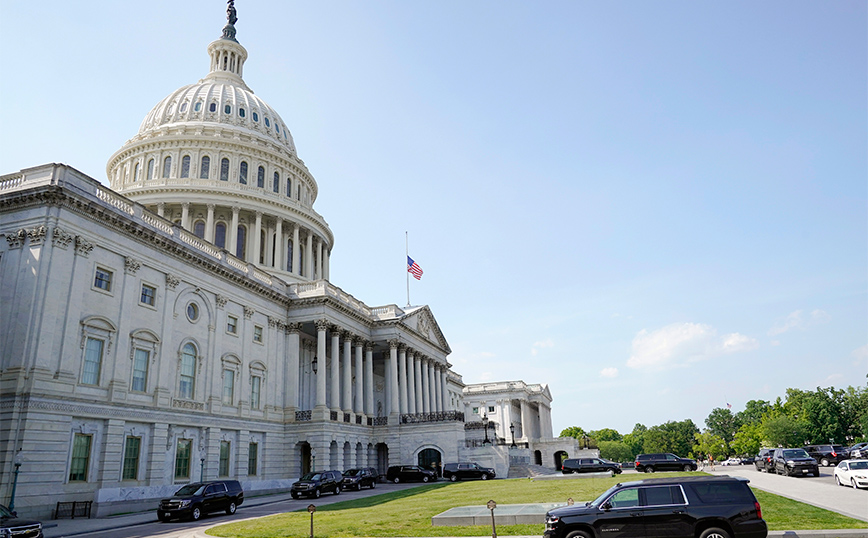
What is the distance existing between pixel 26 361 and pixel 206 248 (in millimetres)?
16641

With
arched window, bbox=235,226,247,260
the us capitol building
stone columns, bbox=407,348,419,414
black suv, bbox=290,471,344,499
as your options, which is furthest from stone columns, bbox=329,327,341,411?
arched window, bbox=235,226,247,260

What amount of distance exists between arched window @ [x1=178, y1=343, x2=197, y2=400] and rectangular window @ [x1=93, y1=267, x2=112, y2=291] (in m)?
7.22

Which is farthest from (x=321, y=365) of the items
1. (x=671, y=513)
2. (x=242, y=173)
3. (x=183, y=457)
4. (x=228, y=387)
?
(x=671, y=513)

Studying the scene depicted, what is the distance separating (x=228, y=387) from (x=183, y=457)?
6.64 metres

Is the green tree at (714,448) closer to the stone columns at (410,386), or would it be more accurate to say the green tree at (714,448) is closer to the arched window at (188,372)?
the stone columns at (410,386)

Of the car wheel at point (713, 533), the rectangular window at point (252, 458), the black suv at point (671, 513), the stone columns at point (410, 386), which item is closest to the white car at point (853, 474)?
the black suv at point (671, 513)

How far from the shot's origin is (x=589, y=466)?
163ft

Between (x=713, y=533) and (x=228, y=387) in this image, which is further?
(x=228, y=387)

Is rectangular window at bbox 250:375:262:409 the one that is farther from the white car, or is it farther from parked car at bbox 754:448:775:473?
parked car at bbox 754:448:775:473

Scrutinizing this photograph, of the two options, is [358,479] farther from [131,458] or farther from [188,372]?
[131,458]

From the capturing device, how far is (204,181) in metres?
65.6

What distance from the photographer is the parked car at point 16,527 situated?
1753 cm

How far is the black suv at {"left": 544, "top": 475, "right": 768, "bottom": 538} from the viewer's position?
44.4 ft

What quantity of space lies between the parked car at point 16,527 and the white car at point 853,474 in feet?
115
